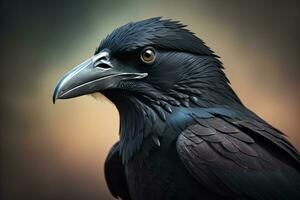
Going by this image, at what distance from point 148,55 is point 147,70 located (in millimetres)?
48

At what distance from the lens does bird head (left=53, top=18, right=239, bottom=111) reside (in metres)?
1.46

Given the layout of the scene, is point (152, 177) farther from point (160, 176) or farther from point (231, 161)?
point (231, 161)

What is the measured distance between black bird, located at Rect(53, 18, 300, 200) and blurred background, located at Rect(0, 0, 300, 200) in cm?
66

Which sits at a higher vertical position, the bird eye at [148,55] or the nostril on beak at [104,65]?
the bird eye at [148,55]

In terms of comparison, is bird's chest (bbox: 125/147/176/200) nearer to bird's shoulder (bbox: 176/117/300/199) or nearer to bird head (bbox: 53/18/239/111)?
bird's shoulder (bbox: 176/117/300/199)

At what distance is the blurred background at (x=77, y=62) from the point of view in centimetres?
220

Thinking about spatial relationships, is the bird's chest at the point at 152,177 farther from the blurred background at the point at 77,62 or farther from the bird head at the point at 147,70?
the blurred background at the point at 77,62

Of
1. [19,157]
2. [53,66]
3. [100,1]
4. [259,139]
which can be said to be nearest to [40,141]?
[19,157]

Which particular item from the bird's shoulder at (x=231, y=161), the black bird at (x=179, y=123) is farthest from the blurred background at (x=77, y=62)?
the bird's shoulder at (x=231, y=161)

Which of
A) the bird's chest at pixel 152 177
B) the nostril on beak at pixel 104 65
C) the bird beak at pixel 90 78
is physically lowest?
the bird's chest at pixel 152 177

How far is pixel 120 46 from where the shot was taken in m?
1.49

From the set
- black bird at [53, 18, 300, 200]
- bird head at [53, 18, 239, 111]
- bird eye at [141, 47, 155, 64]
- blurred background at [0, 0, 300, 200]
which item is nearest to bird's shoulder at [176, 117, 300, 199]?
black bird at [53, 18, 300, 200]

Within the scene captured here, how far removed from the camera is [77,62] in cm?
224

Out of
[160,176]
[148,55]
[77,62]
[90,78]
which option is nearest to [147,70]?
[148,55]
